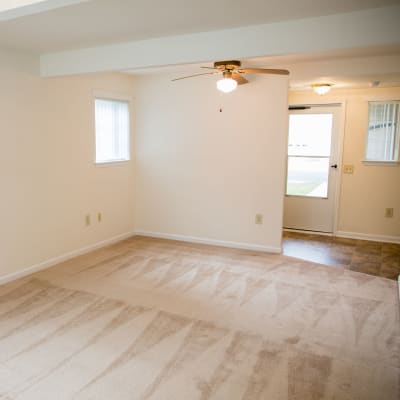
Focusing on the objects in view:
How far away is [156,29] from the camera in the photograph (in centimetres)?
277

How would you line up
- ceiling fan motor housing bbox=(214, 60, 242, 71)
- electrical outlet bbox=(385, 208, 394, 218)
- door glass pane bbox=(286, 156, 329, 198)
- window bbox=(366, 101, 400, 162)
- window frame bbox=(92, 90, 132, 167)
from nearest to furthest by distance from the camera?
ceiling fan motor housing bbox=(214, 60, 242, 71)
window frame bbox=(92, 90, 132, 167)
window bbox=(366, 101, 400, 162)
electrical outlet bbox=(385, 208, 394, 218)
door glass pane bbox=(286, 156, 329, 198)

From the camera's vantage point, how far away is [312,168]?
5.87 meters

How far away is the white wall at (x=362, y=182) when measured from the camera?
5.37 meters

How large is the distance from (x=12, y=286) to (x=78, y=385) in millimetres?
1785

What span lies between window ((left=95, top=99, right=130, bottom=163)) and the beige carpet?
5.11 feet

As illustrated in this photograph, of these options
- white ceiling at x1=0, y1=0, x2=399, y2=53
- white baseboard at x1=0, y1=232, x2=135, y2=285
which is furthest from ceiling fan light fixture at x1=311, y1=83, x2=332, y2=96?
white baseboard at x1=0, y1=232, x2=135, y2=285

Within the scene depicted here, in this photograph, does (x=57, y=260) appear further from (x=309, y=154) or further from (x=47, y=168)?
(x=309, y=154)

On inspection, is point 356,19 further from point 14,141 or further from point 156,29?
point 14,141

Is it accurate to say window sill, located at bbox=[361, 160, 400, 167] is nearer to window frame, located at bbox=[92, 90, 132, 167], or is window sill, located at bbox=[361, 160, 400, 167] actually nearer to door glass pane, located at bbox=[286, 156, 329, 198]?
door glass pane, located at bbox=[286, 156, 329, 198]

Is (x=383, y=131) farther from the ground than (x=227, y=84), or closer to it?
closer to it

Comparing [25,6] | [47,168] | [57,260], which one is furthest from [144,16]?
[57,260]

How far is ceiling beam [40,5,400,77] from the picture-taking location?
234 centimetres

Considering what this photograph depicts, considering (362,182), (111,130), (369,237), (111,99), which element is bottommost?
(369,237)

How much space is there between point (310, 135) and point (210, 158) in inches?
70.9
